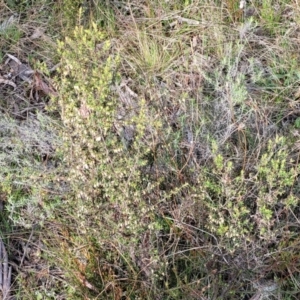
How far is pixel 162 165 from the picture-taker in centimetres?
236

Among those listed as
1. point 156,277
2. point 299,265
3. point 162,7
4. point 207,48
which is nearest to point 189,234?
point 156,277

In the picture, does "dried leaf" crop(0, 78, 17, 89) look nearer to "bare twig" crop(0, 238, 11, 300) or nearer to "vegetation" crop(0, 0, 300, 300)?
"vegetation" crop(0, 0, 300, 300)

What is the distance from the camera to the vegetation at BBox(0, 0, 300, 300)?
2166mm

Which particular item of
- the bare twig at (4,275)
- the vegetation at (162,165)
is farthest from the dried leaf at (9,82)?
the bare twig at (4,275)

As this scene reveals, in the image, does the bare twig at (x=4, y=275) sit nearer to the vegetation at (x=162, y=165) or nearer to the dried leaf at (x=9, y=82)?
the vegetation at (x=162, y=165)

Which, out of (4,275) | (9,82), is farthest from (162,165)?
(9,82)

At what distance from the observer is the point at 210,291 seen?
7.20 feet

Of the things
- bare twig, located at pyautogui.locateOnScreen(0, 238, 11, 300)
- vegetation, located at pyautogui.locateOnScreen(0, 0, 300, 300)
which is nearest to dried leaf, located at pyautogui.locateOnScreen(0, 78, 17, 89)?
vegetation, located at pyautogui.locateOnScreen(0, 0, 300, 300)

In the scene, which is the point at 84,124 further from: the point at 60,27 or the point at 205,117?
the point at 60,27

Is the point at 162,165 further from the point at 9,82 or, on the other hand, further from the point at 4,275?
the point at 9,82

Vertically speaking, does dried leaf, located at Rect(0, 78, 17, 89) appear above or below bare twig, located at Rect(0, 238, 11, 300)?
above

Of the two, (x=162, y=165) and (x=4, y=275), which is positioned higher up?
(x=162, y=165)

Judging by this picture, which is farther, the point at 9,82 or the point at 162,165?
the point at 9,82

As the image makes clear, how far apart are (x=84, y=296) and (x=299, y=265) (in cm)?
83
